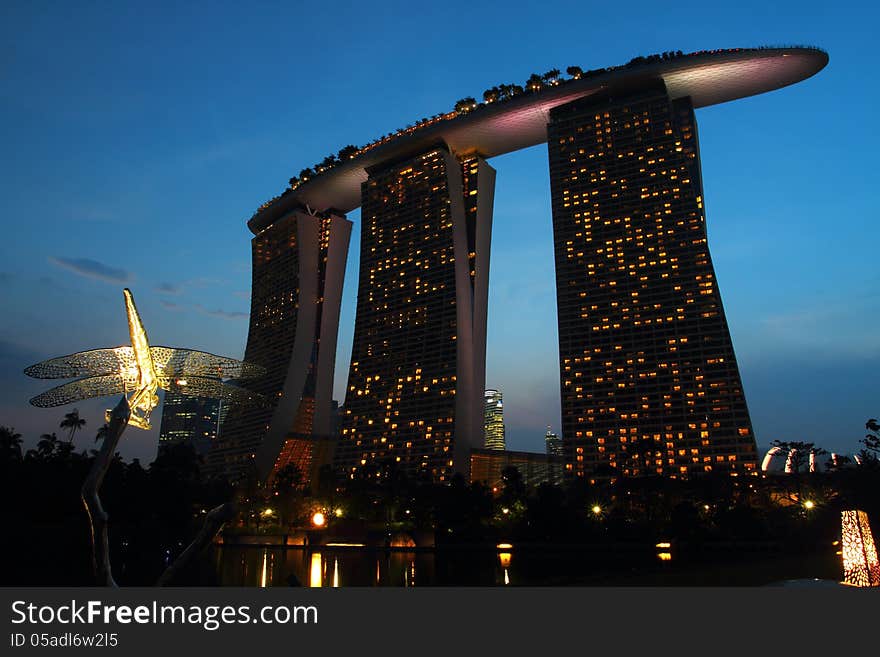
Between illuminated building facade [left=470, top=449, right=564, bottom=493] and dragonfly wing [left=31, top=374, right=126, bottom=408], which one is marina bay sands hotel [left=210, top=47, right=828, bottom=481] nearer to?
illuminated building facade [left=470, top=449, right=564, bottom=493]

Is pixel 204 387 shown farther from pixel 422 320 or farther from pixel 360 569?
pixel 422 320

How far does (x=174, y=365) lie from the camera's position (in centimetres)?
1548

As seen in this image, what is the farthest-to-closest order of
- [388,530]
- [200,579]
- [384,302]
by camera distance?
[384,302], [388,530], [200,579]

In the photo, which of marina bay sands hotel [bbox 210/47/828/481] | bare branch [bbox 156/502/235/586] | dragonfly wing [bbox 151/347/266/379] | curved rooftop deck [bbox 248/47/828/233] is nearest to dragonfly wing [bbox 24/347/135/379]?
dragonfly wing [bbox 151/347/266/379]

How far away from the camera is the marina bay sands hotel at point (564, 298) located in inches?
3846

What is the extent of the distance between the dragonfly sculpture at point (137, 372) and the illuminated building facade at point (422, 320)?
8959cm

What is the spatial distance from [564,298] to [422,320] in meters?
24.5

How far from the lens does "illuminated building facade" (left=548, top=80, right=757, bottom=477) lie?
94312 mm

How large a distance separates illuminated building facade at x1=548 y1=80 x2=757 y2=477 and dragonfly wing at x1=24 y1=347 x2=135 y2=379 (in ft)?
271

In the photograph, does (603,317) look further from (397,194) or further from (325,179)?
(325,179)

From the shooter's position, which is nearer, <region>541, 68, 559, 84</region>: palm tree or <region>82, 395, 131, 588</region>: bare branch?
<region>82, 395, 131, 588</region>: bare branch

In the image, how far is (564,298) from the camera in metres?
109
